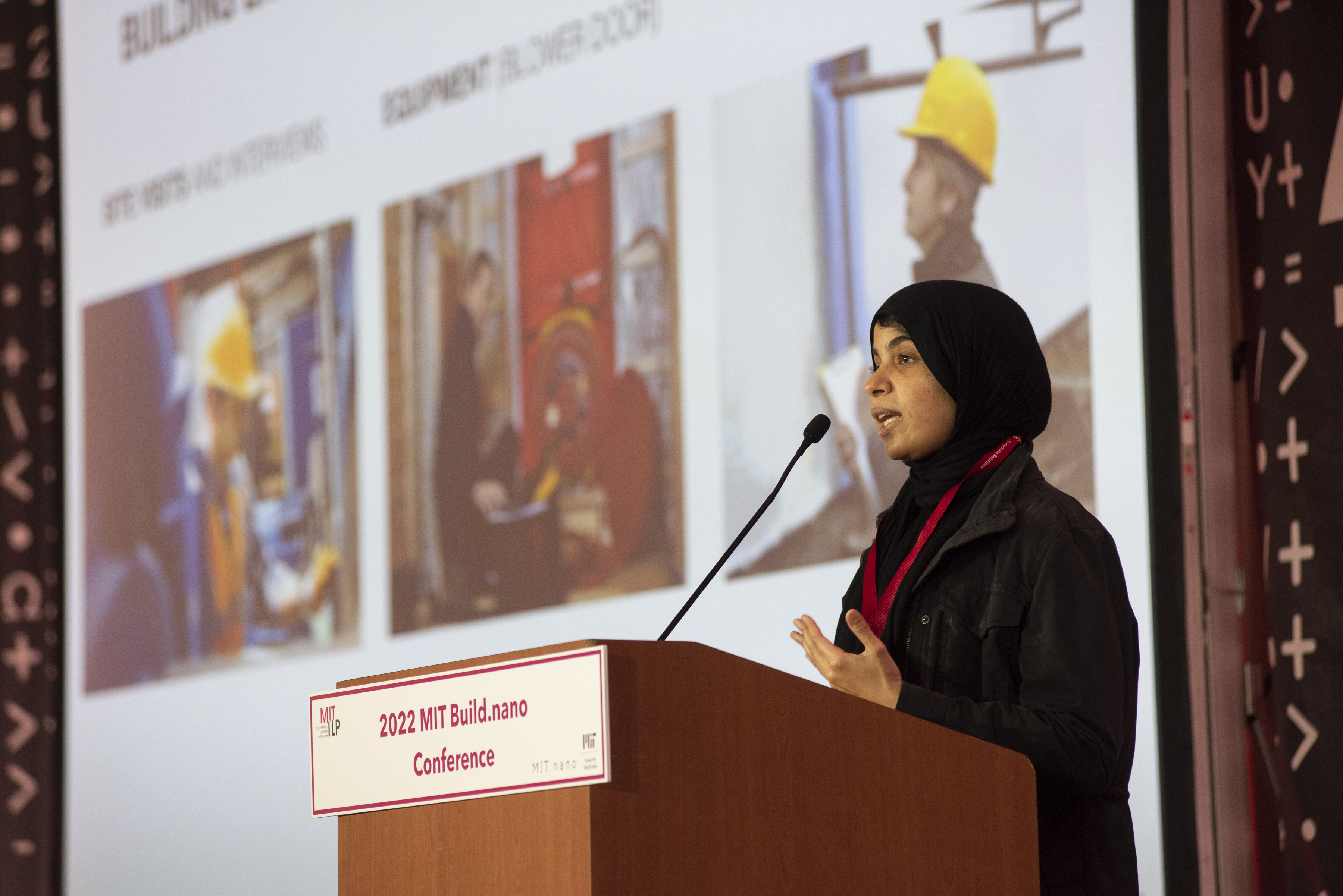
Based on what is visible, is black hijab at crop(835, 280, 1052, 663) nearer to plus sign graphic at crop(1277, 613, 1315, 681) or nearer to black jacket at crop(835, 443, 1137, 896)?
black jacket at crop(835, 443, 1137, 896)

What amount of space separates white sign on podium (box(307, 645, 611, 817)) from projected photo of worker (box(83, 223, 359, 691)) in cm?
242

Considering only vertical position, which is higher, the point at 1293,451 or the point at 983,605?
the point at 1293,451

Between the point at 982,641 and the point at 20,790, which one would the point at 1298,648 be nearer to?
the point at 982,641

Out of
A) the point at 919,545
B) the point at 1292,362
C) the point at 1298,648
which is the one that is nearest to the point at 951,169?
the point at 1292,362

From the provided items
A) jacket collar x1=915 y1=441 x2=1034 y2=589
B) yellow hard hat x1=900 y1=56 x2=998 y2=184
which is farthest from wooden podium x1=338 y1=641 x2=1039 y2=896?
yellow hard hat x1=900 y1=56 x2=998 y2=184

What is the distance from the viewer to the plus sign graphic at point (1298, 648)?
7.93 feet

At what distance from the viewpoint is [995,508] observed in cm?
167

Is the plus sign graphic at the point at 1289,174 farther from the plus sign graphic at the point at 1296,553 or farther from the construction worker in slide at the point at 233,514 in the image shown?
the construction worker in slide at the point at 233,514

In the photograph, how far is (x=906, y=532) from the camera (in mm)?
1848

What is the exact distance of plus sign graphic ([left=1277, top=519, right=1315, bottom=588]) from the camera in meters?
2.43

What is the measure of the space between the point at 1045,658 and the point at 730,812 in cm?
44

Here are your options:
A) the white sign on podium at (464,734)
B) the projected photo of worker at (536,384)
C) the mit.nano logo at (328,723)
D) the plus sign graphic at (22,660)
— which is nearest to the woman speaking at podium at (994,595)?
the white sign on podium at (464,734)

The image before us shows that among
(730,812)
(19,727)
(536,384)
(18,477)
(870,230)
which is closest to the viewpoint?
(730,812)

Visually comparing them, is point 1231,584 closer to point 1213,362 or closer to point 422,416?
point 1213,362
